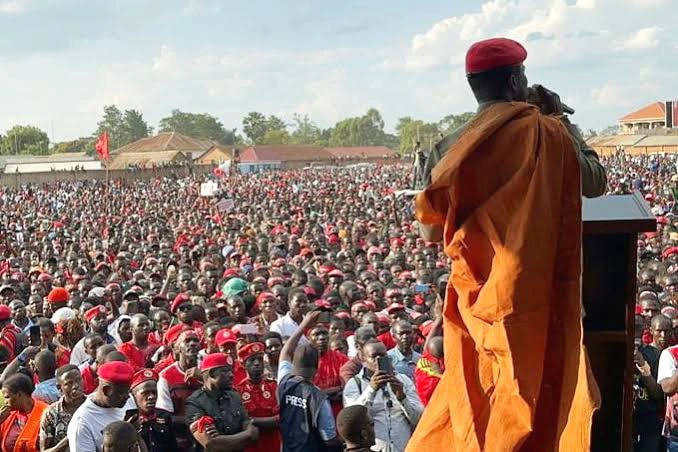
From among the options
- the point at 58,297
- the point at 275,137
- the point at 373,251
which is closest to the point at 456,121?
the point at 58,297

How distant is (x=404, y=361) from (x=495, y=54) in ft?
12.4

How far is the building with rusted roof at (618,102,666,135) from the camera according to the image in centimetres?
6762

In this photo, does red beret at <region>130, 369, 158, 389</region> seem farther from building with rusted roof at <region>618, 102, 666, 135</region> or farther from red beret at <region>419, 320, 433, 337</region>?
building with rusted roof at <region>618, 102, 666, 135</region>

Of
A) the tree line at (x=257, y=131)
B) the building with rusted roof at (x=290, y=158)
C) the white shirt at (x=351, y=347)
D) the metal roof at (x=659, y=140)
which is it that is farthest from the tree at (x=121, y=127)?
the white shirt at (x=351, y=347)

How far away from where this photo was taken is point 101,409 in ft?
14.2

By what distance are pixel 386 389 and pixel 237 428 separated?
88cm

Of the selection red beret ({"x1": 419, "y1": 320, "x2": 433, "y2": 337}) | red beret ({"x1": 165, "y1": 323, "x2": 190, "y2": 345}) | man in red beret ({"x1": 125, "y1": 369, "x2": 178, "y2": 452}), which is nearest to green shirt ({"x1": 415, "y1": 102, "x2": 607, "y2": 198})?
man in red beret ({"x1": 125, "y1": 369, "x2": 178, "y2": 452})

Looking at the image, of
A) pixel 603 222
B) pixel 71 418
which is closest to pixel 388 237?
pixel 71 418

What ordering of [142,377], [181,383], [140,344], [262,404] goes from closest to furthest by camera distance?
[142,377]
[262,404]
[181,383]
[140,344]

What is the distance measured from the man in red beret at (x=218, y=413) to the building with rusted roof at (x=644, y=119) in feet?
221

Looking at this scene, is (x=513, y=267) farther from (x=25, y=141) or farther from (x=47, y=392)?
(x=25, y=141)

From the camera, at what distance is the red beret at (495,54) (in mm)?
2328

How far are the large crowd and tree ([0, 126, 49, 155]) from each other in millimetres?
77079

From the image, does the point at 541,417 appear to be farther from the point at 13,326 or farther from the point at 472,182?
the point at 13,326
